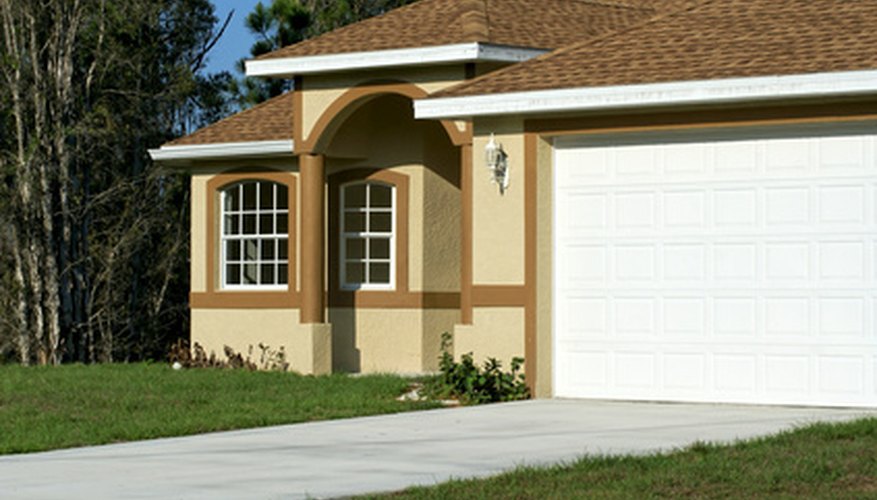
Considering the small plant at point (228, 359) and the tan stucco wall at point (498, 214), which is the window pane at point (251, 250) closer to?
the small plant at point (228, 359)

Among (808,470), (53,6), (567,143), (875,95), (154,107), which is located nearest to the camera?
(808,470)

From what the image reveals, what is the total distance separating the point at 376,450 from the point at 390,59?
853 cm

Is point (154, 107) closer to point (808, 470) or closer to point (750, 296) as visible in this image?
point (750, 296)

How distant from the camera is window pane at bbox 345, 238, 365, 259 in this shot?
76.7 ft

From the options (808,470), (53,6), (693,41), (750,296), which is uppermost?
(53,6)

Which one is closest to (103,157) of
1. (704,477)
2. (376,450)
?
(376,450)

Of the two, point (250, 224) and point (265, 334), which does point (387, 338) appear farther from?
point (250, 224)

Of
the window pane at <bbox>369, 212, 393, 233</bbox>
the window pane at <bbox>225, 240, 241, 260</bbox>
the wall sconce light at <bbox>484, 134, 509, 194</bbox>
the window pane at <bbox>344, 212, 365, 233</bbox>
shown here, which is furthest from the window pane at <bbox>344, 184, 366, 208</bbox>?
the wall sconce light at <bbox>484, 134, 509, 194</bbox>

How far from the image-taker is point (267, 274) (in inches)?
968

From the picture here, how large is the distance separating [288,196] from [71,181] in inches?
458

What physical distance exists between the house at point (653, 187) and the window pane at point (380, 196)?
1.10 m

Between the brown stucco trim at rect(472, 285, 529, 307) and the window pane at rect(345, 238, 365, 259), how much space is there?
483cm

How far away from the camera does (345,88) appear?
22.1m

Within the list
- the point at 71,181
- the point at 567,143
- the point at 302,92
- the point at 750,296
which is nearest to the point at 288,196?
the point at 302,92
